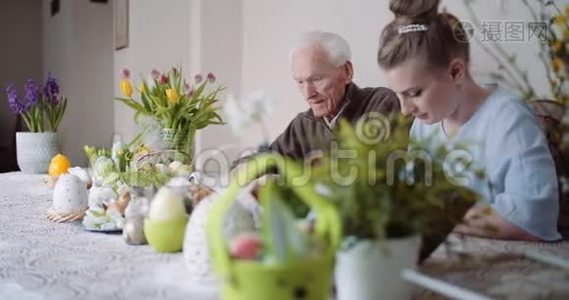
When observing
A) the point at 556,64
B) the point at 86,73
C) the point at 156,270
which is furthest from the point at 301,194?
the point at 86,73

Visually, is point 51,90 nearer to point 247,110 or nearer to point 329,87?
point 329,87

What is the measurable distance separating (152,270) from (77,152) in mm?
3789

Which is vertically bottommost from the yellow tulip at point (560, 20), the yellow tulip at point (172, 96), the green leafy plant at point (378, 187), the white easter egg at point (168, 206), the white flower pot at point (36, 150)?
the white flower pot at point (36, 150)

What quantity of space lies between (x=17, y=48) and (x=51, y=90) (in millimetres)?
3890

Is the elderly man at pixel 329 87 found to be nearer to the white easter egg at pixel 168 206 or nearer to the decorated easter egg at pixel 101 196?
the decorated easter egg at pixel 101 196

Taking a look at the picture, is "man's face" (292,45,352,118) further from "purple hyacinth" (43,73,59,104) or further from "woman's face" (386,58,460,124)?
"purple hyacinth" (43,73,59,104)

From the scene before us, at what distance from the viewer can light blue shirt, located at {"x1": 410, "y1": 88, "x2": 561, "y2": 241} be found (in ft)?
3.27

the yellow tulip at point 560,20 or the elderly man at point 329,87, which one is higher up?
the yellow tulip at point 560,20

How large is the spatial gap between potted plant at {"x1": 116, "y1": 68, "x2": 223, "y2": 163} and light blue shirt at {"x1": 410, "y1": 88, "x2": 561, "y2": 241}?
2.65ft

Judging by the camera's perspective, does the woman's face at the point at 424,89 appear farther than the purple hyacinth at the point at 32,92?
No

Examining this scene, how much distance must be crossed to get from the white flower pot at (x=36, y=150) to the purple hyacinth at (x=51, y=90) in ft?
0.44

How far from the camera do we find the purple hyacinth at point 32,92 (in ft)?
6.16

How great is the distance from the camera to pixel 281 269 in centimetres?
47

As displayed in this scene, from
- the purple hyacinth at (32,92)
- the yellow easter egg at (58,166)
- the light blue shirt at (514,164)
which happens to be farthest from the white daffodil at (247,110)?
the purple hyacinth at (32,92)
